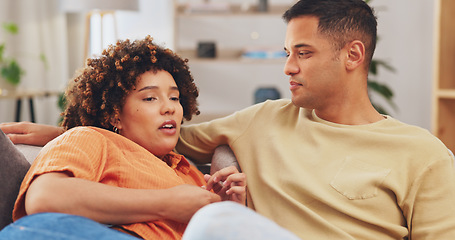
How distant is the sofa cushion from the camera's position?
3.53 ft

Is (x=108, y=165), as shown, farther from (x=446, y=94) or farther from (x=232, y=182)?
(x=446, y=94)

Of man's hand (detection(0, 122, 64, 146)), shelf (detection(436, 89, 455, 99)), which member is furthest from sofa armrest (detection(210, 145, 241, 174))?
shelf (detection(436, 89, 455, 99))

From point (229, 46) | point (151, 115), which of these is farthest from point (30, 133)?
point (229, 46)

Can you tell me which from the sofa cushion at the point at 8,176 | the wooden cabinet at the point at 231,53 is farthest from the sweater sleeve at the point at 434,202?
the wooden cabinet at the point at 231,53

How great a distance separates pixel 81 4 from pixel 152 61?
8.74ft

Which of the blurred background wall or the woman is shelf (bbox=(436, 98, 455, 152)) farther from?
the woman

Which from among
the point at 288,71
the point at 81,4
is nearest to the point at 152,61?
the point at 288,71

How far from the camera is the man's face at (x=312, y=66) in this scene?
4.34ft

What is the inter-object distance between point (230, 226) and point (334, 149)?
55 centimetres

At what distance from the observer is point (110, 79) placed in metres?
1.29

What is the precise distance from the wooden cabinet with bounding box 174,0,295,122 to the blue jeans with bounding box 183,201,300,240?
382 centimetres

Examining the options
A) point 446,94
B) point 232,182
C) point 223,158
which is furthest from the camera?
point 446,94

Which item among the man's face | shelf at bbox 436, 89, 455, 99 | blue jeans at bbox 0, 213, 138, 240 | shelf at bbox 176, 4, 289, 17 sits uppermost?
shelf at bbox 176, 4, 289, 17

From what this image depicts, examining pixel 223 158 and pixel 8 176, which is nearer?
pixel 8 176
